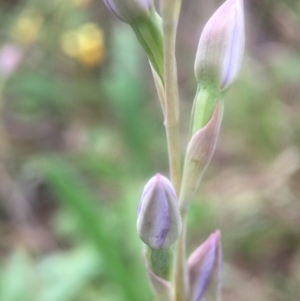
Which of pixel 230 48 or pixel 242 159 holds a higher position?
pixel 230 48

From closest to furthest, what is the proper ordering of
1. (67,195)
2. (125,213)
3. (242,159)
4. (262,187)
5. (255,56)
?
(67,195)
(125,213)
(262,187)
(242,159)
(255,56)

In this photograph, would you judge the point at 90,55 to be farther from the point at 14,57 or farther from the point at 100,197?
the point at 100,197

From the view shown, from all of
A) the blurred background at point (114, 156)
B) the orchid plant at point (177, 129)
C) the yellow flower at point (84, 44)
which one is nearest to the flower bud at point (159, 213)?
the orchid plant at point (177, 129)

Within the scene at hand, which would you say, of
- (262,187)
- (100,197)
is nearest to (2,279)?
(100,197)

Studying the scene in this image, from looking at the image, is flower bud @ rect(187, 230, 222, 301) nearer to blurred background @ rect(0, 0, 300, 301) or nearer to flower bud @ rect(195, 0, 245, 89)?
flower bud @ rect(195, 0, 245, 89)

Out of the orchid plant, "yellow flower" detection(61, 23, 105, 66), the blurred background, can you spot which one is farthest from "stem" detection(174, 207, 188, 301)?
"yellow flower" detection(61, 23, 105, 66)

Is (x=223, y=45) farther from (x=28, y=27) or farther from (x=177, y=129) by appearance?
(x=28, y=27)
